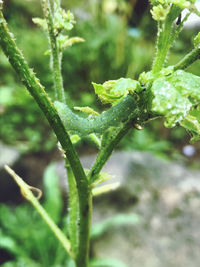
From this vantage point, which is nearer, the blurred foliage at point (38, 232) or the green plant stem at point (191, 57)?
the green plant stem at point (191, 57)

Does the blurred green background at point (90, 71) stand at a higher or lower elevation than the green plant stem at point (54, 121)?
lower

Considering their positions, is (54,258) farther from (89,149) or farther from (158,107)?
(158,107)

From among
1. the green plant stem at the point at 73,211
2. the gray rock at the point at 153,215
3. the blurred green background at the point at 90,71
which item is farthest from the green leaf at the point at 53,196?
the green plant stem at the point at 73,211

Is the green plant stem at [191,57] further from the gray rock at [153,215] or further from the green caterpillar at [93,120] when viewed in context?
the gray rock at [153,215]

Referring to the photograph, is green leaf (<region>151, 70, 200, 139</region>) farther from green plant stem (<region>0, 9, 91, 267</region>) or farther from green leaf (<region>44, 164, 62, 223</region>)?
green leaf (<region>44, 164, 62, 223</region>)

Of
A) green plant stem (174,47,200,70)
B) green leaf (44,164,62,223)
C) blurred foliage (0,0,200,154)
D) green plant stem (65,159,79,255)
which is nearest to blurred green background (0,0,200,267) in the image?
blurred foliage (0,0,200,154)

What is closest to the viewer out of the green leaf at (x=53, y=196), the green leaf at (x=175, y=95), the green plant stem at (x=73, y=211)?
the green leaf at (x=175, y=95)

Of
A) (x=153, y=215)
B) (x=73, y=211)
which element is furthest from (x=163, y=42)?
(x=153, y=215)
